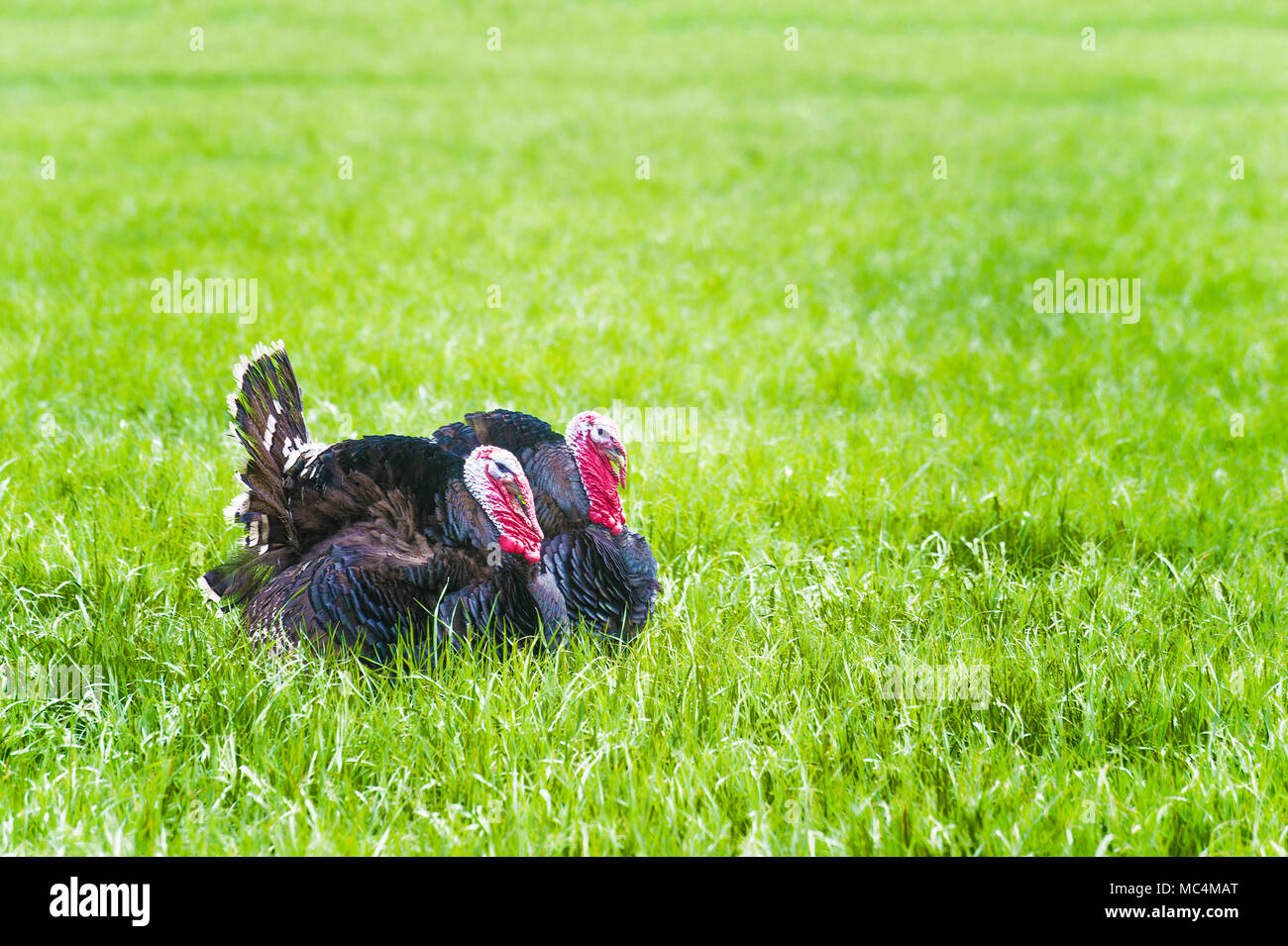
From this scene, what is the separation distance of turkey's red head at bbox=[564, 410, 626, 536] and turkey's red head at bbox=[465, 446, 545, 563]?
34 cm

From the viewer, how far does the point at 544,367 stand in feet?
21.0

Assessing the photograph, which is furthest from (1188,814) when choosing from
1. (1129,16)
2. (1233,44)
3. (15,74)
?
(1129,16)

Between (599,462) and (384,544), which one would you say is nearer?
(384,544)

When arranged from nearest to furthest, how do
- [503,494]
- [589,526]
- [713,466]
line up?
[503,494], [589,526], [713,466]

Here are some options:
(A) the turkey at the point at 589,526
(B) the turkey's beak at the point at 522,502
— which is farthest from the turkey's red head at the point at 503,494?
(A) the turkey at the point at 589,526

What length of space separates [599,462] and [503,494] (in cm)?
45

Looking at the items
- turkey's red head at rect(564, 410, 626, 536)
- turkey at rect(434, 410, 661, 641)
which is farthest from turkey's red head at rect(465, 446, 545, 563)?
turkey's red head at rect(564, 410, 626, 536)

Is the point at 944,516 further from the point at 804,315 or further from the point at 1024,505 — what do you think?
the point at 804,315

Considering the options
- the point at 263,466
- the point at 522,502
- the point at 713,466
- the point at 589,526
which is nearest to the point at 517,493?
the point at 522,502

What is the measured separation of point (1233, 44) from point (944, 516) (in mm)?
26227

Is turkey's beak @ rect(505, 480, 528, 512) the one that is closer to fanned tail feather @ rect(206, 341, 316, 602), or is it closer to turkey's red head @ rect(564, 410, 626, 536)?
turkey's red head @ rect(564, 410, 626, 536)

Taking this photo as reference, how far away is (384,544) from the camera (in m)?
3.23

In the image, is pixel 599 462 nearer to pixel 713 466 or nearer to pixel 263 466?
pixel 263 466

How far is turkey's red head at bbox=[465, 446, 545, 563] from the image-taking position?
10.5 feet
